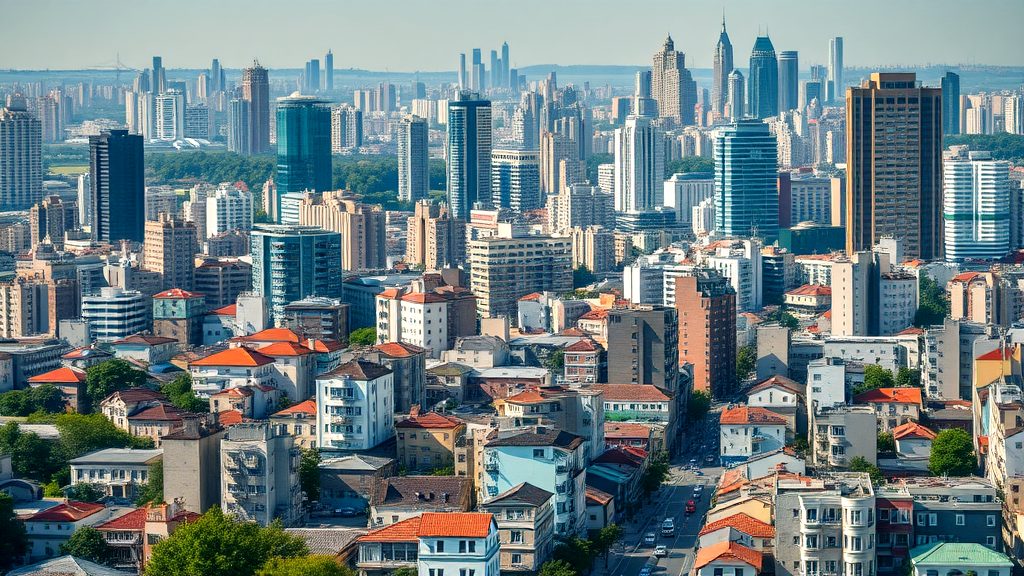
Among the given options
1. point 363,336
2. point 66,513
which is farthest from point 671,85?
point 66,513

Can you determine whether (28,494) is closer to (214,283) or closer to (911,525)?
(911,525)

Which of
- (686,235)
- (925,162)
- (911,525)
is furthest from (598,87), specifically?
(911,525)

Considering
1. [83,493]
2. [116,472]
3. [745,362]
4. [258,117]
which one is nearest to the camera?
[83,493]

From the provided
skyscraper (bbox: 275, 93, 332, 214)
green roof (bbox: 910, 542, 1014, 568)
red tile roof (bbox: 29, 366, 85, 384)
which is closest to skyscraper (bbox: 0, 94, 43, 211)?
skyscraper (bbox: 275, 93, 332, 214)

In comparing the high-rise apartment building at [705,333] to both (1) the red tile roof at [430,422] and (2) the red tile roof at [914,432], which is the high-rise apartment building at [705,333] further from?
(1) the red tile roof at [430,422]

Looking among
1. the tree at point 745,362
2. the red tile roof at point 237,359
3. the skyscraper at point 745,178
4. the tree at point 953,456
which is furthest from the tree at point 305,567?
the skyscraper at point 745,178

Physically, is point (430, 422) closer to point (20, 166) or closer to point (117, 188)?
point (117, 188)
